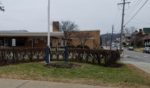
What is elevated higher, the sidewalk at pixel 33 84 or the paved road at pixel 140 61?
the sidewalk at pixel 33 84

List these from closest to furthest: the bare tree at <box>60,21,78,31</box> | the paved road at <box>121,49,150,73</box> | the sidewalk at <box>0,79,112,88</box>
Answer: the sidewalk at <box>0,79,112,88</box>
the paved road at <box>121,49,150,73</box>
the bare tree at <box>60,21,78,31</box>

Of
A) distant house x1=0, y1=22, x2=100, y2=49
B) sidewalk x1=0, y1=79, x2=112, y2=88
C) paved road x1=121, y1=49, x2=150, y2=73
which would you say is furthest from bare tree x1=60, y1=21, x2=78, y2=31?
sidewalk x1=0, y1=79, x2=112, y2=88

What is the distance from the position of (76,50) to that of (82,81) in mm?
9842

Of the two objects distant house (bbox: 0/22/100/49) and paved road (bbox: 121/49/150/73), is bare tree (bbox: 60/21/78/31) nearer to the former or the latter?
distant house (bbox: 0/22/100/49)

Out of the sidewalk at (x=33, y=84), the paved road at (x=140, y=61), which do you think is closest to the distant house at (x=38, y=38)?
the paved road at (x=140, y=61)

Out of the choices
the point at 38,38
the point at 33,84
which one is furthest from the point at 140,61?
the point at 33,84

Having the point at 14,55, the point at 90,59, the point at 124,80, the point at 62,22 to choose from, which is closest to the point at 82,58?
the point at 90,59

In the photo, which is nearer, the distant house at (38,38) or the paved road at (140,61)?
the paved road at (140,61)

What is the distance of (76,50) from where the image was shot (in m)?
21.6

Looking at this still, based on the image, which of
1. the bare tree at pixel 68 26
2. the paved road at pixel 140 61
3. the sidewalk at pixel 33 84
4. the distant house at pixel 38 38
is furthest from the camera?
the bare tree at pixel 68 26

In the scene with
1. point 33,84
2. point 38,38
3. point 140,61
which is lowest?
point 140,61

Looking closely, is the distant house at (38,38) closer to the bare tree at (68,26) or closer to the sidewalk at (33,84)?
the bare tree at (68,26)

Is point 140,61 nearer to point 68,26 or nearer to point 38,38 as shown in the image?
point 38,38

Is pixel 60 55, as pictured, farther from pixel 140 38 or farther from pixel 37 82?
pixel 140 38
